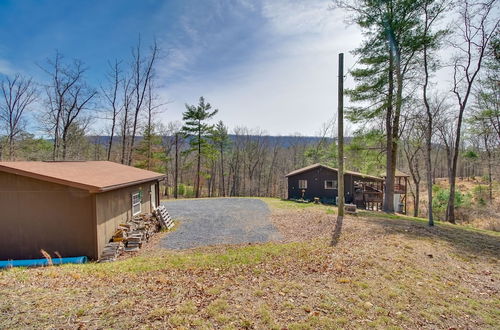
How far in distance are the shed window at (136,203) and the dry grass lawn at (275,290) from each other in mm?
4105

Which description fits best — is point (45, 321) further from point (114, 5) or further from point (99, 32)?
point (99, 32)

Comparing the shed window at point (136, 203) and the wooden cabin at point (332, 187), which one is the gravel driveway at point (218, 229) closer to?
the shed window at point (136, 203)

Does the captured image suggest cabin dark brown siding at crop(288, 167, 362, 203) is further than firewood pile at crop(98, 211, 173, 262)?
Yes

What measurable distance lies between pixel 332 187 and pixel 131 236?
1871 cm

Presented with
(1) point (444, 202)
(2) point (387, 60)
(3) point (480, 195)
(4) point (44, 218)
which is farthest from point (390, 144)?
(3) point (480, 195)

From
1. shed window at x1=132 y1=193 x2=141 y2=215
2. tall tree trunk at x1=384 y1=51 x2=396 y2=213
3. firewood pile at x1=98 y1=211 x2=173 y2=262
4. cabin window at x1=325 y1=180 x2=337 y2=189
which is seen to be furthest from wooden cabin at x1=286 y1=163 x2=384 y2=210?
shed window at x1=132 y1=193 x2=141 y2=215

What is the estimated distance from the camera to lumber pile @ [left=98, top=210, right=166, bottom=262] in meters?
7.04

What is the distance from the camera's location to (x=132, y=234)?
319 inches

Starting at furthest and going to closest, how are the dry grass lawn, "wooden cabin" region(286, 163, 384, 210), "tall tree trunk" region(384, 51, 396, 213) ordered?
"wooden cabin" region(286, 163, 384, 210)
"tall tree trunk" region(384, 51, 396, 213)
the dry grass lawn

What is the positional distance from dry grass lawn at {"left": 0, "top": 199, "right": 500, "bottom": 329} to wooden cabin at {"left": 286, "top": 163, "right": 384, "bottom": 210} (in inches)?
582

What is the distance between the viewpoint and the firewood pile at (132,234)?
23.2ft

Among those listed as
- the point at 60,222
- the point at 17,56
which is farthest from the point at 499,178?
the point at 17,56

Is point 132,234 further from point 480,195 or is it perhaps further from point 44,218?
point 480,195

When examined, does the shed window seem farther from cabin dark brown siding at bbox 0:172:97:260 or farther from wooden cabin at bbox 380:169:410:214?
wooden cabin at bbox 380:169:410:214
